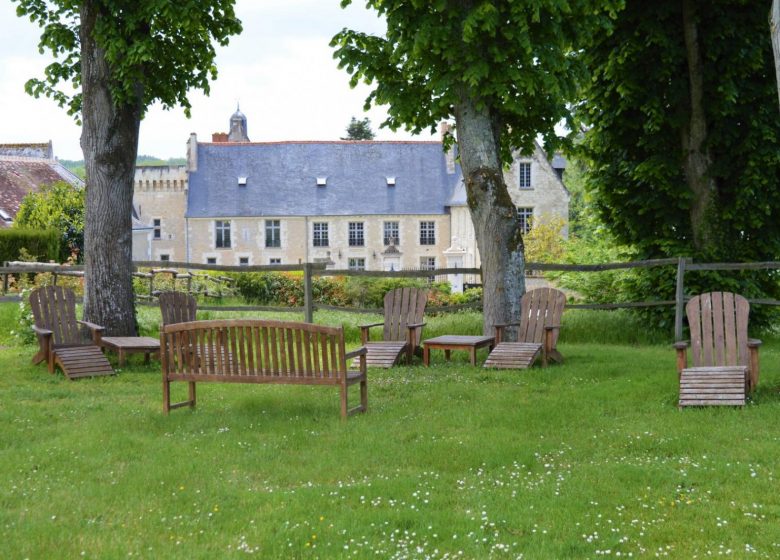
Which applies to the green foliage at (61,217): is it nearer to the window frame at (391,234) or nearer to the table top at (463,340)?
the table top at (463,340)

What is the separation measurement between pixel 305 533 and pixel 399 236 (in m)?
49.1

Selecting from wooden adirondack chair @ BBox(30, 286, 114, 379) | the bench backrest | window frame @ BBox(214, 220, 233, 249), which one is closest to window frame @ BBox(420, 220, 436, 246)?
window frame @ BBox(214, 220, 233, 249)

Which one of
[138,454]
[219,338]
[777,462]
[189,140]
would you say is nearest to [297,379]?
[219,338]

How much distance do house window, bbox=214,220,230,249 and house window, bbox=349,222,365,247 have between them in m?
7.67

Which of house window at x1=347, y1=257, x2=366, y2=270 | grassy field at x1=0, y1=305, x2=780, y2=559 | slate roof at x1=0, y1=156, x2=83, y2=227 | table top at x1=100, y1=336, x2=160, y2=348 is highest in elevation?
slate roof at x1=0, y1=156, x2=83, y2=227

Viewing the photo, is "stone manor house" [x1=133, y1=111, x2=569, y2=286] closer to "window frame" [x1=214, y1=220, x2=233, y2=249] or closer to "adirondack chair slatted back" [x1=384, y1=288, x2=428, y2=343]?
"window frame" [x1=214, y1=220, x2=233, y2=249]

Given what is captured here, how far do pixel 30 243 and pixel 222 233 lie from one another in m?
28.8

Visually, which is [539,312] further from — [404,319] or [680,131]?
[680,131]

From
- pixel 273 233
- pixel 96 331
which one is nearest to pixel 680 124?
pixel 96 331

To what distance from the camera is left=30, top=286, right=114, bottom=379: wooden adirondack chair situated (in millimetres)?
10531

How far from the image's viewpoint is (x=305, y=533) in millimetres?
4652

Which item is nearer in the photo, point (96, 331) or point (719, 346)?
point (719, 346)

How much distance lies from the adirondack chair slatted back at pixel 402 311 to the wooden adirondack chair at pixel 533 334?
1.15 meters

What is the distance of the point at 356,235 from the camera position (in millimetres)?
54125
